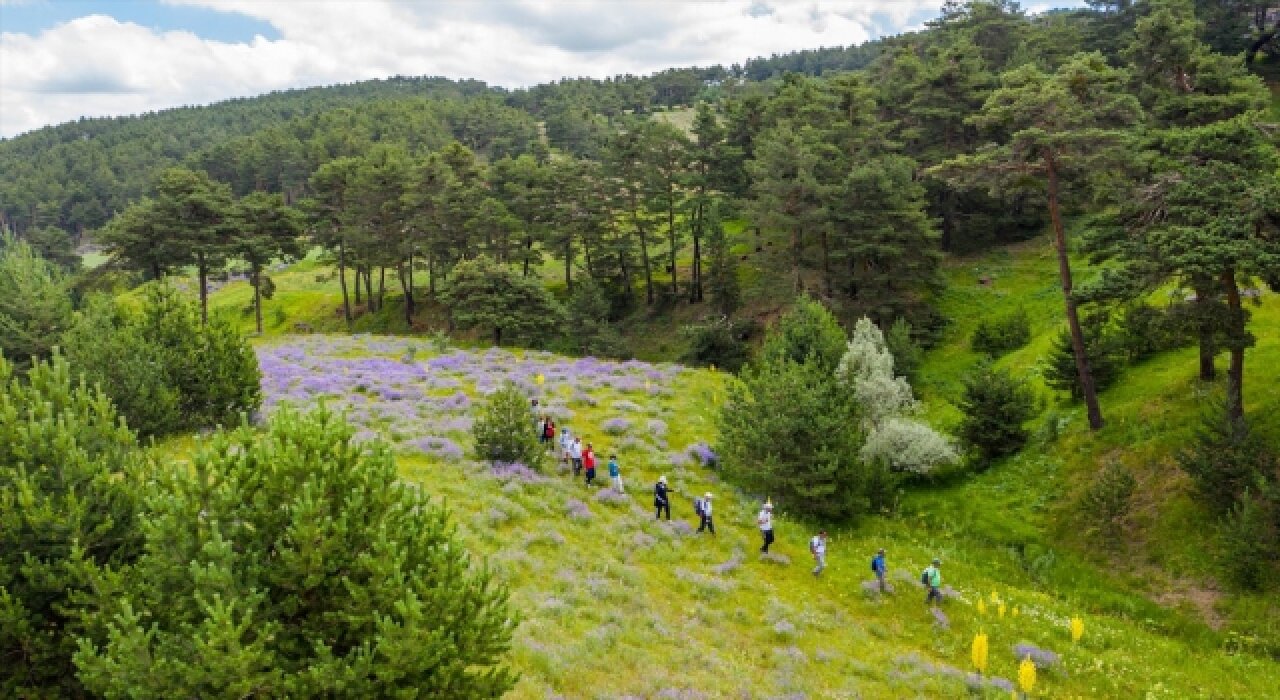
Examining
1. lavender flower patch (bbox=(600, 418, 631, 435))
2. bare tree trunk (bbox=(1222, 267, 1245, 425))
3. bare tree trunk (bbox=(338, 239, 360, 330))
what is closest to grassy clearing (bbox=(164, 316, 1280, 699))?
lavender flower patch (bbox=(600, 418, 631, 435))

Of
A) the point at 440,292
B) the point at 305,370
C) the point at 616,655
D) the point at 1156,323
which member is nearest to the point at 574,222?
the point at 440,292

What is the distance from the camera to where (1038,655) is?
59.2 ft

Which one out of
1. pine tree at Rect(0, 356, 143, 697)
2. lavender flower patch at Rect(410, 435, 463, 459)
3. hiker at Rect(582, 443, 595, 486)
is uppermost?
pine tree at Rect(0, 356, 143, 697)

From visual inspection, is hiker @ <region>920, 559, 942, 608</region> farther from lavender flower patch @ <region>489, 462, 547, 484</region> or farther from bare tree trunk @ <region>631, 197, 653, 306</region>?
bare tree trunk @ <region>631, 197, 653, 306</region>

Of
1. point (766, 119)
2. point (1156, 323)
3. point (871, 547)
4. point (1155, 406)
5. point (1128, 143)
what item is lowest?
point (871, 547)

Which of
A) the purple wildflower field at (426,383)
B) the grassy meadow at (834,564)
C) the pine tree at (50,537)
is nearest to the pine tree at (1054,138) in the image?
the grassy meadow at (834,564)

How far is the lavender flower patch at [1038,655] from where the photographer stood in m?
17.8

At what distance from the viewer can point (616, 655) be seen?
595 inches

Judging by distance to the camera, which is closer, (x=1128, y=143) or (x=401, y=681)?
(x=401, y=681)

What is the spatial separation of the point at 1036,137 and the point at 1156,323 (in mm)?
7893

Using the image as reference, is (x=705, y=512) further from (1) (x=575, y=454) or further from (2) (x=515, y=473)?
(2) (x=515, y=473)

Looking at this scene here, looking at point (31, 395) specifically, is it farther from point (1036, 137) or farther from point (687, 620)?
point (1036, 137)

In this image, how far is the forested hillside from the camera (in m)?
8.76

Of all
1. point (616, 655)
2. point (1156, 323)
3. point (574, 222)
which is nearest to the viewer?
point (616, 655)
